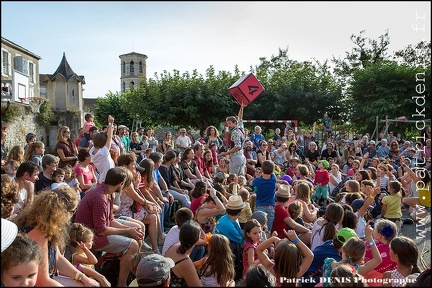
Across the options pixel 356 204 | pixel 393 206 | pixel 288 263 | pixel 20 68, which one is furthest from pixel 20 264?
pixel 20 68

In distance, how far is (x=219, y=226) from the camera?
4707 millimetres

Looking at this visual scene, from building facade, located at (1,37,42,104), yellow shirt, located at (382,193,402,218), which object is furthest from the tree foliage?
yellow shirt, located at (382,193,402,218)

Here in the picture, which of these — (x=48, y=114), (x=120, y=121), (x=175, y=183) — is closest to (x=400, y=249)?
(x=175, y=183)

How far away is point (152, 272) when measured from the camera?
311cm

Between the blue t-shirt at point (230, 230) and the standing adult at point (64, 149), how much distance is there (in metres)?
3.47

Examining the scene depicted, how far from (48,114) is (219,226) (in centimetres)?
3087

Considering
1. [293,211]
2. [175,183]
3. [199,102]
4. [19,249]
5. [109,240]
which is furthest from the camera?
[199,102]

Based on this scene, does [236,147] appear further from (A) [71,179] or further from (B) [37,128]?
(B) [37,128]

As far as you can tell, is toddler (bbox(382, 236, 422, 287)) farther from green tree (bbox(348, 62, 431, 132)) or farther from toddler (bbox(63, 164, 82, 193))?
green tree (bbox(348, 62, 431, 132))

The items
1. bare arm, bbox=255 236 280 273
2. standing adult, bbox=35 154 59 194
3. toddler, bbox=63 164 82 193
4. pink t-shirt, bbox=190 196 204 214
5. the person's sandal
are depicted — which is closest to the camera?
bare arm, bbox=255 236 280 273

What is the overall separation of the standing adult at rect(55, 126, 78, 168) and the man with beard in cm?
293

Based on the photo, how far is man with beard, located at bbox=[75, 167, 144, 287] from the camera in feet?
14.0

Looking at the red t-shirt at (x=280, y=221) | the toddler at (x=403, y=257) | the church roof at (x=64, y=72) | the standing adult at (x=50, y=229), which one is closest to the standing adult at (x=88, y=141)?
the red t-shirt at (x=280, y=221)

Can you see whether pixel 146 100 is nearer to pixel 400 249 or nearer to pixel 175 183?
pixel 175 183
